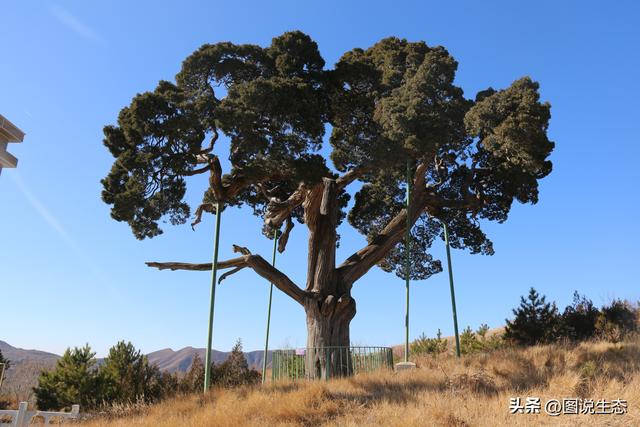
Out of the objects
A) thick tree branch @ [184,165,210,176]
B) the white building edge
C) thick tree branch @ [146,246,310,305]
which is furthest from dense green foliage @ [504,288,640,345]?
the white building edge

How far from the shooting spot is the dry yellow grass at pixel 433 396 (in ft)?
30.1

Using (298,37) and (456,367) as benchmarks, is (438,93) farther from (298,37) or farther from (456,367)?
(456,367)

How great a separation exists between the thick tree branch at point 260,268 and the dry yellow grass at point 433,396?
444 centimetres

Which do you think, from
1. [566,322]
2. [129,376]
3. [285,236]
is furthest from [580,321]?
[129,376]

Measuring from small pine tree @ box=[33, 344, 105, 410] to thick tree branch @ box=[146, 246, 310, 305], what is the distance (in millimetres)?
5351

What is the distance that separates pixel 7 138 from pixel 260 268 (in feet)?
27.4

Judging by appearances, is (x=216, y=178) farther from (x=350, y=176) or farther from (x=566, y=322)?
(x=566, y=322)

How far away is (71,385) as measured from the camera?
18.5m

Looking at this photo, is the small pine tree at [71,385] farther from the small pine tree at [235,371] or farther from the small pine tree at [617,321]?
the small pine tree at [617,321]

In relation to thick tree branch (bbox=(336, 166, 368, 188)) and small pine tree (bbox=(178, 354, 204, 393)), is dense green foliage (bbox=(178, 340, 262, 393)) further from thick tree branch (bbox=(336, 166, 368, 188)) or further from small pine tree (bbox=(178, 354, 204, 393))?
thick tree branch (bbox=(336, 166, 368, 188))

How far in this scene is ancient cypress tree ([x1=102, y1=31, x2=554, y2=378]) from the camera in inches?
570

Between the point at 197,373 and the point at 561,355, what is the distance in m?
14.4

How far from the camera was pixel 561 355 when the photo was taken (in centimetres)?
1386

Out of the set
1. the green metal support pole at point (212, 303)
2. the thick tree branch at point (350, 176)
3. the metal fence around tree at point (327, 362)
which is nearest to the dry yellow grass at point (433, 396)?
the green metal support pole at point (212, 303)
